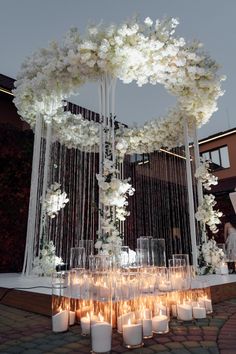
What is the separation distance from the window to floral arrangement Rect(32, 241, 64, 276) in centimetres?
1020

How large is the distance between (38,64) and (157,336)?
404 centimetres

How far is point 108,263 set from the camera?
3.45 metres

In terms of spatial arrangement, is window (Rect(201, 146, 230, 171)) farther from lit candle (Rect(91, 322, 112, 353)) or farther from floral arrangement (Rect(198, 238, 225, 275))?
lit candle (Rect(91, 322, 112, 353))

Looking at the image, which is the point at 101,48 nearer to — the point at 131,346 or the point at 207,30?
the point at 131,346

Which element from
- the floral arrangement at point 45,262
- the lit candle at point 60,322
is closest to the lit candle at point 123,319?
the lit candle at point 60,322

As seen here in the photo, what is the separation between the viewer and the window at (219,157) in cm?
1365

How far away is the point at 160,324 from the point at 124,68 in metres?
3.19

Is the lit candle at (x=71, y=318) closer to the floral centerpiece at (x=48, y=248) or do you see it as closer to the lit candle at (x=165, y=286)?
the lit candle at (x=165, y=286)

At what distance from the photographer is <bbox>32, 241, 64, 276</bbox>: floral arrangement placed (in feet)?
15.2

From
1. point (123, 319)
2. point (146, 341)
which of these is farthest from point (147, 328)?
point (123, 319)

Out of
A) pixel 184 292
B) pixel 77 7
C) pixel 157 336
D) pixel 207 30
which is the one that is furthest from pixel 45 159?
pixel 207 30

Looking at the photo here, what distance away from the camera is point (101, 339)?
2070 mm

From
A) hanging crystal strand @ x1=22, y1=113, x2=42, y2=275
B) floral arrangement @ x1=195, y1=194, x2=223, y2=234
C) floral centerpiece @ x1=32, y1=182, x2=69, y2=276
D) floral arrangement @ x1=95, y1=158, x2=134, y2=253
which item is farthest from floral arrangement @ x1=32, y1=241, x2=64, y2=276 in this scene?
floral arrangement @ x1=195, y1=194, x2=223, y2=234

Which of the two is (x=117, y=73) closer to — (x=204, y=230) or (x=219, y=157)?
(x=204, y=230)
